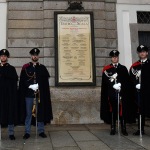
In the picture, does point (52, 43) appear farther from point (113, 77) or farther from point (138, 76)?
point (138, 76)

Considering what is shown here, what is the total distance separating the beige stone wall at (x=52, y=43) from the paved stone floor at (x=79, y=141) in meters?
1.18

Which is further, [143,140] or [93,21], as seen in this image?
[93,21]

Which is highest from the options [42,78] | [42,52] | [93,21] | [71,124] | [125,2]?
[125,2]

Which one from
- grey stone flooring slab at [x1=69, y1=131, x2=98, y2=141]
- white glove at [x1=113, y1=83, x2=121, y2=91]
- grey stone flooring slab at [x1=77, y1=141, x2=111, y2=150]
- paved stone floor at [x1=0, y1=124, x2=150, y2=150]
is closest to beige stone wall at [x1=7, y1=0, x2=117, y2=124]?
paved stone floor at [x1=0, y1=124, x2=150, y2=150]

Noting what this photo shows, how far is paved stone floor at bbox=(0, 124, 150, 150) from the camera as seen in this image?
605cm

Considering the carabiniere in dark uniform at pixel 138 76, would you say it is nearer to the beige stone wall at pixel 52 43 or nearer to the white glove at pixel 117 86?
the white glove at pixel 117 86

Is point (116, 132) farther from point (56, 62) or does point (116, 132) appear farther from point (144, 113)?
point (56, 62)

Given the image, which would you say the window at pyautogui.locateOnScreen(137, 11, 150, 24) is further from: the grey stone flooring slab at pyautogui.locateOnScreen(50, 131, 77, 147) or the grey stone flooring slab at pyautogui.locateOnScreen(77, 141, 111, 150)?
the grey stone flooring slab at pyautogui.locateOnScreen(77, 141, 111, 150)

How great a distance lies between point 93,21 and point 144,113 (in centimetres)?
395

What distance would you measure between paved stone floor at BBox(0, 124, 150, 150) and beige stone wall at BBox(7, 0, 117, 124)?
3.87 ft

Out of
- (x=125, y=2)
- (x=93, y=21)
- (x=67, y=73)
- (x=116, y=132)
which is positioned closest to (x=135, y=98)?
(x=116, y=132)

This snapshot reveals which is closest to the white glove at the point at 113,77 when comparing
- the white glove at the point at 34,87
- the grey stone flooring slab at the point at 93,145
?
the grey stone flooring slab at the point at 93,145

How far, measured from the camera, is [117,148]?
5.88 metres

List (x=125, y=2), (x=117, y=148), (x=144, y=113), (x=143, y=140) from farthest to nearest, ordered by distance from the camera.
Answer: (x=125, y=2) < (x=144, y=113) < (x=143, y=140) < (x=117, y=148)
